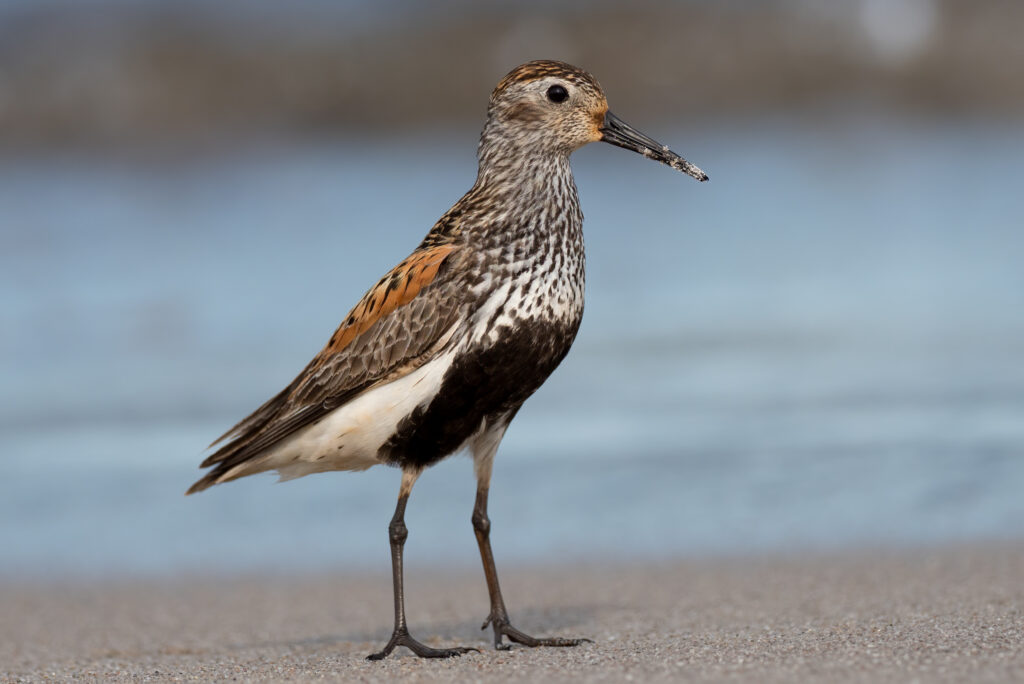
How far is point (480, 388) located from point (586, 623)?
1.73m

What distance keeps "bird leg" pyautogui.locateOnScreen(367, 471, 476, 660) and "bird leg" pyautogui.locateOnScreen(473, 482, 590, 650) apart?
0.67 feet

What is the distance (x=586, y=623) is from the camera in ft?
23.6

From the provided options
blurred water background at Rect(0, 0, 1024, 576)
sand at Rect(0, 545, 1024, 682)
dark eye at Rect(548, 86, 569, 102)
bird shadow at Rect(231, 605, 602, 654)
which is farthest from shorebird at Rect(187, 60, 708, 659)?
blurred water background at Rect(0, 0, 1024, 576)

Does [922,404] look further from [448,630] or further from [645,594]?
[448,630]

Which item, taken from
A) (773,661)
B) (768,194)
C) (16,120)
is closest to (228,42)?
(16,120)

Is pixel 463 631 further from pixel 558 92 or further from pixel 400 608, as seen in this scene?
pixel 558 92

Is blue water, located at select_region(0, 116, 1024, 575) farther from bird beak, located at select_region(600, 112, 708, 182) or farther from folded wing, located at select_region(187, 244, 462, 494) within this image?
bird beak, located at select_region(600, 112, 708, 182)

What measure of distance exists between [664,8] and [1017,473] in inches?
758

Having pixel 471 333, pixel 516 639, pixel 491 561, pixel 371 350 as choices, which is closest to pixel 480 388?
pixel 471 333

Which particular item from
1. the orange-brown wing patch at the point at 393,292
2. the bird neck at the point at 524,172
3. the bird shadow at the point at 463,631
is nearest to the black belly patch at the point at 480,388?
the orange-brown wing patch at the point at 393,292

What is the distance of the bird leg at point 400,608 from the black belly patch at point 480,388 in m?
0.23

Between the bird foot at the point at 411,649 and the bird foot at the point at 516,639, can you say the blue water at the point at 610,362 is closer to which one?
the bird foot at the point at 516,639

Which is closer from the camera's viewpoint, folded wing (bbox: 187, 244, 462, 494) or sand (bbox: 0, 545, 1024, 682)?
sand (bbox: 0, 545, 1024, 682)

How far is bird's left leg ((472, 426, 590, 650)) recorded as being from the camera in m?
6.49
